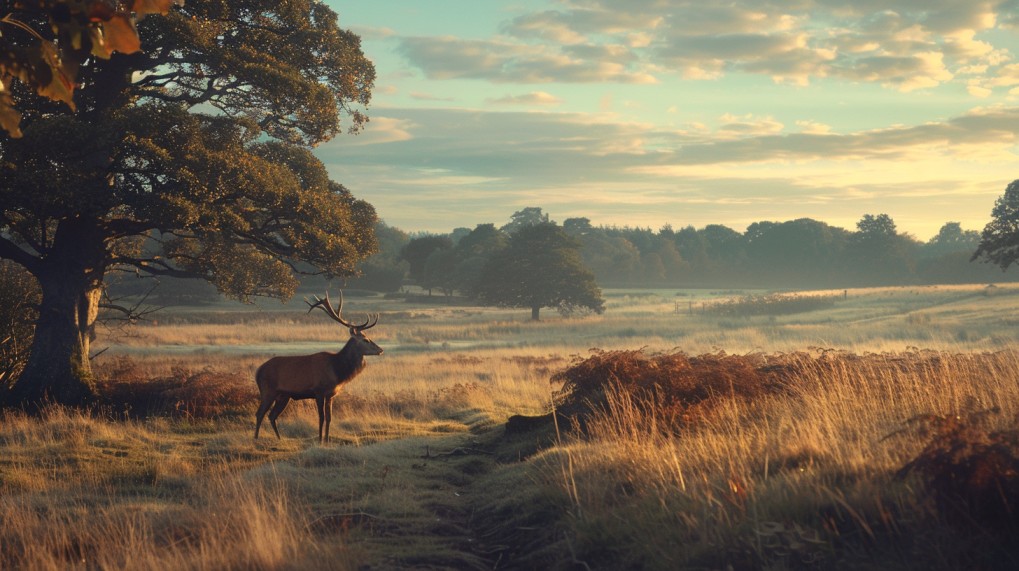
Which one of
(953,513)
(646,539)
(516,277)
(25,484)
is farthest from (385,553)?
(516,277)

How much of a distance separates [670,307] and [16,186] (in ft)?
239

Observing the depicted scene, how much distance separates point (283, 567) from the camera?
6.44 m

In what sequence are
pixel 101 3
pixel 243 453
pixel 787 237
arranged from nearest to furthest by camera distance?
pixel 101 3
pixel 243 453
pixel 787 237

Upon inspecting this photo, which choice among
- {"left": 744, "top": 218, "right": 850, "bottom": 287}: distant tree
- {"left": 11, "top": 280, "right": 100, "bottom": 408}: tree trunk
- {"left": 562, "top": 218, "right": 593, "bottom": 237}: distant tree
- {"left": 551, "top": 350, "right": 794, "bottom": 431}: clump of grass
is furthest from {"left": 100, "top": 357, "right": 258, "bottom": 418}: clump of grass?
{"left": 562, "top": 218, "right": 593, "bottom": 237}: distant tree

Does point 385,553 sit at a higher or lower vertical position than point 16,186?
lower

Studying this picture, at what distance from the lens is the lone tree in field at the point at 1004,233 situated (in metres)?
31.9

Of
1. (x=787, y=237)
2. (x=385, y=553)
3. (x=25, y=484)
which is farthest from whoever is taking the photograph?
(x=787, y=237)

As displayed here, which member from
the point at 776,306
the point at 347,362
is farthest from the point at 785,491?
the point at 776,306

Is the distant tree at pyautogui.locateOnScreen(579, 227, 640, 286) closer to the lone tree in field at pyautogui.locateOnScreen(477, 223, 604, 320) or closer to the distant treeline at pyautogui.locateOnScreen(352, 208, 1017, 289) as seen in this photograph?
the distant treeline at pyautogui.locateOnScreen(352, 208, 1017, 289)

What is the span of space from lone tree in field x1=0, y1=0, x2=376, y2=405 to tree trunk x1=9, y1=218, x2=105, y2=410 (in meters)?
0.03

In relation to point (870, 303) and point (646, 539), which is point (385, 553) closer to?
point (646, 539)

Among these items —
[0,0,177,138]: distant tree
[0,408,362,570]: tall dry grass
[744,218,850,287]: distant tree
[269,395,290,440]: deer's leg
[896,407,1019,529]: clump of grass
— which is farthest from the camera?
[744,218,850,287]: distant tree

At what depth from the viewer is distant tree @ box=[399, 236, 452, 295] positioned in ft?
350

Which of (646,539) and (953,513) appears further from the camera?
(646,539)
